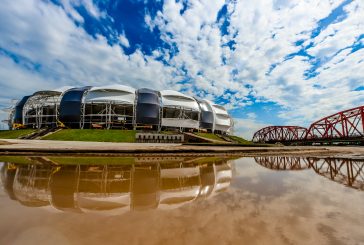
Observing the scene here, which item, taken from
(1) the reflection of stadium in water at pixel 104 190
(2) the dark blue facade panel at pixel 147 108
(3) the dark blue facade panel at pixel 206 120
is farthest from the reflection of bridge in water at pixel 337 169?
(3) the dark blue facade panel at pixel 206 120

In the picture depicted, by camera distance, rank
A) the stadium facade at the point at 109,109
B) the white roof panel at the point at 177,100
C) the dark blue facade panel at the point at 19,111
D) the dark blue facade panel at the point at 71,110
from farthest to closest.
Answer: the dark blue facade panel at the point at 19,111
the white roof panel at the point at 177,100
the stadium facade at the point at 109,109
the dark blue facade panel at the point at 71,110

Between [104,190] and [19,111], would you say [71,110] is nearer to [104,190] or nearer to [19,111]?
[19,111]

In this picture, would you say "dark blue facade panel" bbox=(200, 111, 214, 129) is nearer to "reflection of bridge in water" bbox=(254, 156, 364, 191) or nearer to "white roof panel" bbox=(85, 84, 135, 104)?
"white roof panel" bbox=(85, 84, 135, 104)

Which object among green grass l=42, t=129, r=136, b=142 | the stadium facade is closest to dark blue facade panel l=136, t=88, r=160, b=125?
the stadium facade

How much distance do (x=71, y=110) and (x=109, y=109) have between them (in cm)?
1071

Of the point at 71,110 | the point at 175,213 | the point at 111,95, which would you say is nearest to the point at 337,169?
the point at 175,213

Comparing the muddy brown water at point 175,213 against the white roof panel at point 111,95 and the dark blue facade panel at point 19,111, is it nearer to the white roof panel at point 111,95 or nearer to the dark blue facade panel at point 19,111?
the white roof panel at point 111,95

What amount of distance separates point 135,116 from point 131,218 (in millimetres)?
54312

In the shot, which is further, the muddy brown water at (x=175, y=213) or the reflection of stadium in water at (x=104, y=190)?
the reflection of stadium in water at (x=104, y=190)

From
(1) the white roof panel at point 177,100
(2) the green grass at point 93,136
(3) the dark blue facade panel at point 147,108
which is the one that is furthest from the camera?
(1) the white roof panel at point 177,100

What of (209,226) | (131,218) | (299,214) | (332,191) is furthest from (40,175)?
(332,191)

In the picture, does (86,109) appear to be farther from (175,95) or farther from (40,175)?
(40,175)

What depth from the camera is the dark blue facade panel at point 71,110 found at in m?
54.6

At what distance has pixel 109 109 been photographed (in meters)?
54.2
